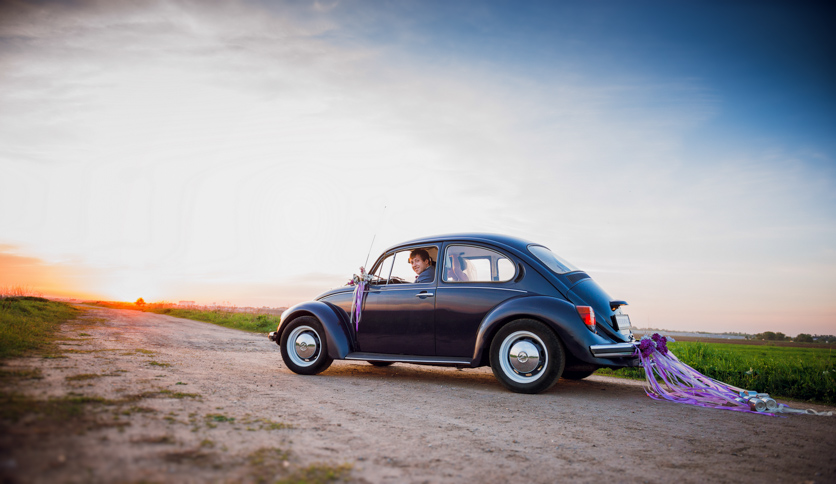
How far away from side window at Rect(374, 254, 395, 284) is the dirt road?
191cm

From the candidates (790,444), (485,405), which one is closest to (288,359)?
(485,405)

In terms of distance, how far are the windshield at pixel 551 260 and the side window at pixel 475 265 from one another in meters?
0.41

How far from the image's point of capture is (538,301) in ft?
19.0

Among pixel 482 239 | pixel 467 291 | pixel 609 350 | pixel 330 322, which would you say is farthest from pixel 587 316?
pixel 330 322

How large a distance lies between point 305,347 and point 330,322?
60 centimetres

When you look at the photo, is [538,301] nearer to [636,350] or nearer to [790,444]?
[636,350]

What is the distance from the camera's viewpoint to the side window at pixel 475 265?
6465mm

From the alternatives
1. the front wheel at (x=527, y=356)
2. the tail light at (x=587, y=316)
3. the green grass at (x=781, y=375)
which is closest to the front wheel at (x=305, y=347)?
the front wheel at (x=527, y=356)

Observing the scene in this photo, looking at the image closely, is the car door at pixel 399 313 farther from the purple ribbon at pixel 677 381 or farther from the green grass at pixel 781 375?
the green grass at pixel 781 375

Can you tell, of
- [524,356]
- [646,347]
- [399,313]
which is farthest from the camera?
[399,313]

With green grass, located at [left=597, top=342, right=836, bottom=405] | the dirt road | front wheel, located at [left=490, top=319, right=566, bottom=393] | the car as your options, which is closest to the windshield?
the car

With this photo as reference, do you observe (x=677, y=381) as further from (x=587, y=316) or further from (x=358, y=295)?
(x=358, y=295)

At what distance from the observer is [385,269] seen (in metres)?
7.51

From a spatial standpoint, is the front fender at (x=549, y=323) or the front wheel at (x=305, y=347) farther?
the front wheel at (x=305, y=347)
